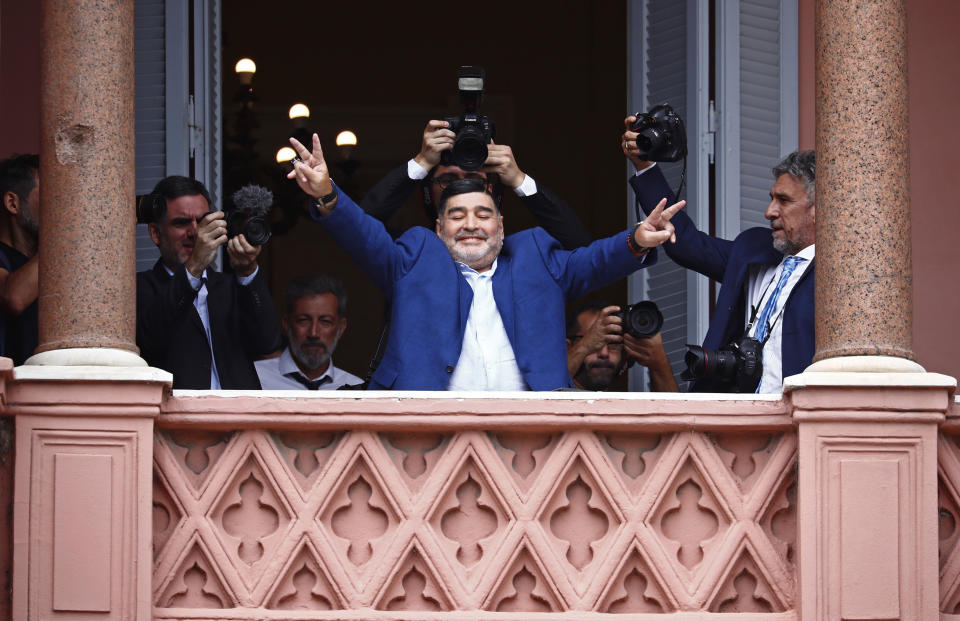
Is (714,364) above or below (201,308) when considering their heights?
below

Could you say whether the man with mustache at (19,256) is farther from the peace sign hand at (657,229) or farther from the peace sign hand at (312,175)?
the peace sign hand at (657,229)

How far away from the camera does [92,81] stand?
6.77m

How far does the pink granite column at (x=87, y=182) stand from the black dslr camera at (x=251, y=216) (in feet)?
2.11

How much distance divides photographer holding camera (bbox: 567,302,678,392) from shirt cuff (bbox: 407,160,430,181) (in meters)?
0.87

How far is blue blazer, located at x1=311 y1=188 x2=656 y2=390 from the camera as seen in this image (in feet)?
23.1

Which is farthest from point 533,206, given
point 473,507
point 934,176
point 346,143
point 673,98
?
point 346,143

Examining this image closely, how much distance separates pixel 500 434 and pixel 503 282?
0.78m

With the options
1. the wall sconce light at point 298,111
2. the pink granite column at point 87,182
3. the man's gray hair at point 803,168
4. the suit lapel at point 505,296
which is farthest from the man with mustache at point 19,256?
the wall sconce light at point 298,111

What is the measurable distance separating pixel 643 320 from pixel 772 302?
18.9 inches

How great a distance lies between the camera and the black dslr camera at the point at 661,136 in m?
7.67

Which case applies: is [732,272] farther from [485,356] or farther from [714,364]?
[485,356]

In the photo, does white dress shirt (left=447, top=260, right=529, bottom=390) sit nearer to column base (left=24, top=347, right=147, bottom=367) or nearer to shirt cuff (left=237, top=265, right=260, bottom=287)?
shirt cuff (left=237, top=265, right=260, bottom=287)

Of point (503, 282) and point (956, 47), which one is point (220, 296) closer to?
point (503, 282)

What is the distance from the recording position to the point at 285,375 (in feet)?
27.5
